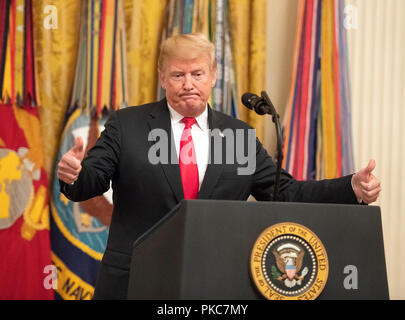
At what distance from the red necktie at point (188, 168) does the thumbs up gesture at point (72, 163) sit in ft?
1.45

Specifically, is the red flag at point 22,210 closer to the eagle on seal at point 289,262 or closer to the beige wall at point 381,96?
the beige wall at point 381,96

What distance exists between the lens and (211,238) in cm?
126

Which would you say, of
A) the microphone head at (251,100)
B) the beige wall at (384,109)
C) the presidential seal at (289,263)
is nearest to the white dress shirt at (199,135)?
the microphone head at (251,100)

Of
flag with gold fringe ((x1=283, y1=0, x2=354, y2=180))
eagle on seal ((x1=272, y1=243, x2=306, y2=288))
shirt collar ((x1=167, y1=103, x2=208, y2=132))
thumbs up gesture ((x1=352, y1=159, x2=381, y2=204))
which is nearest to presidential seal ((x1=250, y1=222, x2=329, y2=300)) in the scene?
eagle on seal ((x1=272, y1=243, x2=306, y2=288))

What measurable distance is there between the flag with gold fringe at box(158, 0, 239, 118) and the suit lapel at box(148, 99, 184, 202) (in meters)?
1.11

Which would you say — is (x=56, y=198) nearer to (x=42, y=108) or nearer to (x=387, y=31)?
(x=42, y=108)

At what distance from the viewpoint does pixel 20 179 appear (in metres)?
3.03

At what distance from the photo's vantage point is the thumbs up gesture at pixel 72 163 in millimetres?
1583

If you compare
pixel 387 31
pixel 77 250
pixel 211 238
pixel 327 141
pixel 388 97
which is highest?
pixel 387 31

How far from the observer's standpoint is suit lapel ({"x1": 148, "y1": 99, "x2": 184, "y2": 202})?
195cm
